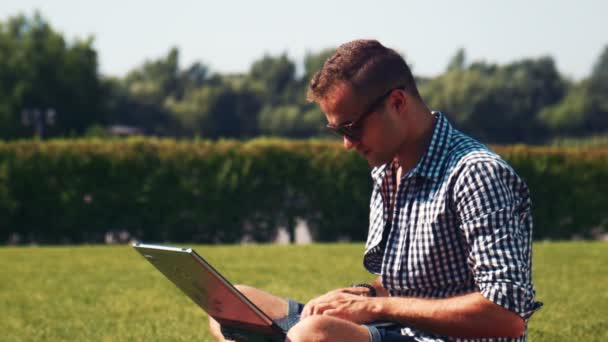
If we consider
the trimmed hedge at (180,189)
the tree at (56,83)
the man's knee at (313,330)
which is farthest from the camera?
the tree at (56,83)

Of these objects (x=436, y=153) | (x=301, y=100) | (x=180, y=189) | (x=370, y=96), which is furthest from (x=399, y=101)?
(x=301, y=100)

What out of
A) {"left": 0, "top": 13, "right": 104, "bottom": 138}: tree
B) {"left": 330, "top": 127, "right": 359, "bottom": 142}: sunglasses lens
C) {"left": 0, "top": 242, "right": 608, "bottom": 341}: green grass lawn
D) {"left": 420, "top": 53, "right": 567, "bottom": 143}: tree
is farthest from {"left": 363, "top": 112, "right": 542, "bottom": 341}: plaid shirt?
{"left": 420, "top": 53, "right": 567, "bottom": 143}: tree

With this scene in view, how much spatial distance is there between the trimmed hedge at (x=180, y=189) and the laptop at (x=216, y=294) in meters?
14.5

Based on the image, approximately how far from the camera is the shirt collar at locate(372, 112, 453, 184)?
3.20 m

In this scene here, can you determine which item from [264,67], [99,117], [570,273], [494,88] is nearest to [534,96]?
[494,88]

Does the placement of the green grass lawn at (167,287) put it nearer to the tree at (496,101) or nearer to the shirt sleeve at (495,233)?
the shirt sleeve at (495,233)

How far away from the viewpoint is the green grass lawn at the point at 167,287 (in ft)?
23.7

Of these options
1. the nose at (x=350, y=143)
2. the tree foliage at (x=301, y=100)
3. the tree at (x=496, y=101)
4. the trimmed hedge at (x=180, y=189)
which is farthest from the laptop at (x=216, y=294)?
the tree at (x=496, y=101)

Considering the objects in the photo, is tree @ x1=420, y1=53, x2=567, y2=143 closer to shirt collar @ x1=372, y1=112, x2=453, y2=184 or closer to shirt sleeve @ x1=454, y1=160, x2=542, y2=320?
shirt collar @ x1=372, y1=112, x2=453, y2=184

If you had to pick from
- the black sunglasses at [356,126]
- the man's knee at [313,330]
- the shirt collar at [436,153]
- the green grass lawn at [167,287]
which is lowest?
the green grass lawn at [167,287]

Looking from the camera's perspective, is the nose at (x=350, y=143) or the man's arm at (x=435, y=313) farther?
the nose at (x=350, y=143)

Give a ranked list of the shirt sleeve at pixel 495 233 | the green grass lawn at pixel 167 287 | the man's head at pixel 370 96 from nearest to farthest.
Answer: the shirt sleeve at pixel 495 233
the man's head at pixel 370 96
the green grass lawn at pixel 167 287

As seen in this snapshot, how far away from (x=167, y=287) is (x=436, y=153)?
7414mm

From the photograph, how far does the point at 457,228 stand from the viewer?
311 cm
